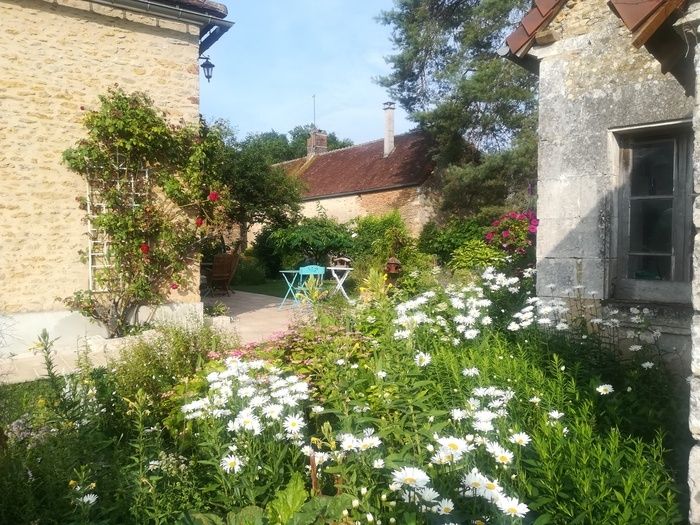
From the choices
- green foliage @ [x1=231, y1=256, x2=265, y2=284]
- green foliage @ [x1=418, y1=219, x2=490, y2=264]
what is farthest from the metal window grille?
green foliage @ [x1=231, y1=256, x2=265, y2=284]

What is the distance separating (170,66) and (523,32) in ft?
18.1

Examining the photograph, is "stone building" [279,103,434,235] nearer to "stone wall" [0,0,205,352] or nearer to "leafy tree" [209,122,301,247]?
"leafy tree" [209,122,301,247]

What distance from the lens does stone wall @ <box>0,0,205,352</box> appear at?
6.96m

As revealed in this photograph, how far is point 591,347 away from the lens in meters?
4.13

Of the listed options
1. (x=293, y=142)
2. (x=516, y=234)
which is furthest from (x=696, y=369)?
(x=293, y=142)

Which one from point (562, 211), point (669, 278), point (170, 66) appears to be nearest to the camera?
point (669, 278)

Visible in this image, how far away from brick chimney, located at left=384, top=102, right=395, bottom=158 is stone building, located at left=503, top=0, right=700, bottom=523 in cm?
1749

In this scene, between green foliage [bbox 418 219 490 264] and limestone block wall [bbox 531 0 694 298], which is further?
green foliage [bbox 418 219 490 264]

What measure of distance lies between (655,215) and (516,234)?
220 inches

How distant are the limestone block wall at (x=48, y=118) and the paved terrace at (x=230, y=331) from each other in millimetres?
830

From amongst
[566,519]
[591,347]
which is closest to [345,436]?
[566,519]

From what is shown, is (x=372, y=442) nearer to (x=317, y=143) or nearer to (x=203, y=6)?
(x=203, y=6)

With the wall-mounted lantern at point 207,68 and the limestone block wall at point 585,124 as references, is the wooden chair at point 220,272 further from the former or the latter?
the limestone block wall at point 585,124

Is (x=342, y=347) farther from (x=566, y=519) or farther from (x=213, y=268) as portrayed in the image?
(x=213, y=268)
